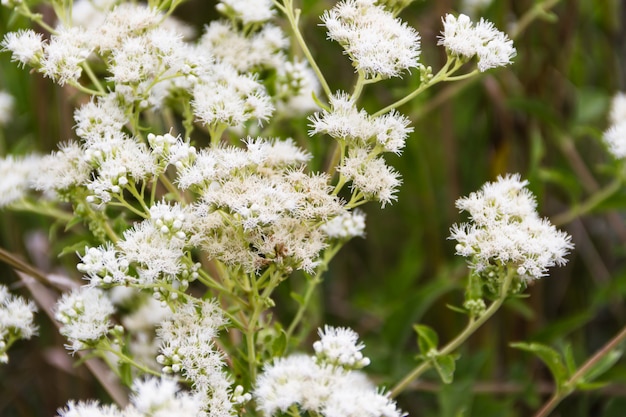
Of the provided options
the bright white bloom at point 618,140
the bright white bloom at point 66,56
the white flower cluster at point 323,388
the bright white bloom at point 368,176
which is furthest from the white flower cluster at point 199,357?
the bright white bloom at point 618,140

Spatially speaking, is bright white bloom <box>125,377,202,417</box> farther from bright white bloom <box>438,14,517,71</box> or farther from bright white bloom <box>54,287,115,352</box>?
bright white bloom <box>438,14,517,71</box>

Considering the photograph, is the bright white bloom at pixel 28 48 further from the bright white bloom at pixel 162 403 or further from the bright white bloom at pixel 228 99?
the bright white bloom at pixel 162 403

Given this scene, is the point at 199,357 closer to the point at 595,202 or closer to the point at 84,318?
the point at 84,318

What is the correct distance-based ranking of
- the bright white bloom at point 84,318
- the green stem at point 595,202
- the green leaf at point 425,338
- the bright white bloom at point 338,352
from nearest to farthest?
the bright white bloom at point 338,352 → the bright white bloom at point 84,318 → the green leaf at point 425,338 → the green stem at point 595,202

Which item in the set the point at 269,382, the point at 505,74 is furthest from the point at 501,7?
the point at 269,382

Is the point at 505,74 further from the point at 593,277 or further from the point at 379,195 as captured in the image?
the point at 379,195

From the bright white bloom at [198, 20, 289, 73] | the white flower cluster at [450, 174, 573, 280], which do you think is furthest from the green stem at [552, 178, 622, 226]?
the bright white bloom at [198, 20, 289, 73]
